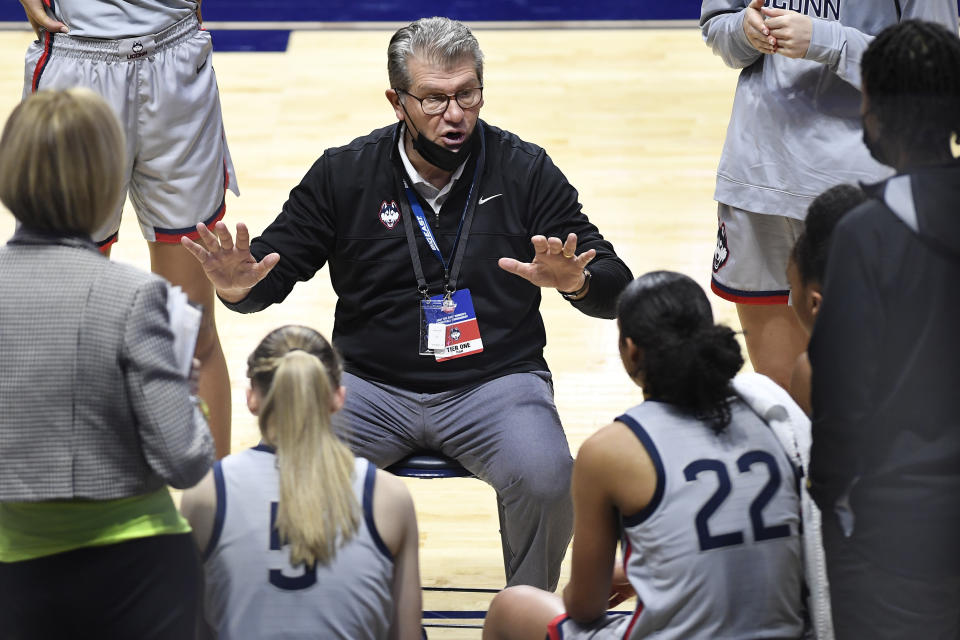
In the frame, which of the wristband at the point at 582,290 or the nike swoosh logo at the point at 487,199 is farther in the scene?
Answer: the nike swoosh logo at the point at 487,199

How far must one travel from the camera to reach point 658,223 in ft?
16.0

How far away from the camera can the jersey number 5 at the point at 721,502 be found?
177 centimetres

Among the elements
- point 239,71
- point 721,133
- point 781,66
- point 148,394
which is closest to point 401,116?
point 781,66

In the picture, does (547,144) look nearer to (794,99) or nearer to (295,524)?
(794,99)

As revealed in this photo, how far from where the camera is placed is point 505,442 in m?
2.57

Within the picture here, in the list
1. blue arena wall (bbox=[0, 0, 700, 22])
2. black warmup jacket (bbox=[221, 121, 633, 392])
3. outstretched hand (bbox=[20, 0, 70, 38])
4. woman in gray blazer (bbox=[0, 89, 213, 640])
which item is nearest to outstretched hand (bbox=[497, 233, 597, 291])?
black warmup jacket (bbox=[221, 121, 633, 392])

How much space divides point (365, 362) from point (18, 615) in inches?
45.9

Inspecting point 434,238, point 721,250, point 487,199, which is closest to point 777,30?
point 721,250

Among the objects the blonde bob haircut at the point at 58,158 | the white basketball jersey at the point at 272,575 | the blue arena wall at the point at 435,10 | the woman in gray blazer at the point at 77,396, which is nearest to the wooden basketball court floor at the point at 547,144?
the blue arena wall at the point at 435,10

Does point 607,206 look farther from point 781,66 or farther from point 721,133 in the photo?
point 781,66

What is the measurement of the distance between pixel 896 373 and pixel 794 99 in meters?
1.27

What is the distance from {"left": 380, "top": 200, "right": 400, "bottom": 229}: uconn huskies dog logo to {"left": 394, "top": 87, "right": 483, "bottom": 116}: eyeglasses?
0.70ft

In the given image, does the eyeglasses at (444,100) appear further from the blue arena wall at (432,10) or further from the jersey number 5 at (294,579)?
the blue arena wall at (432,10)

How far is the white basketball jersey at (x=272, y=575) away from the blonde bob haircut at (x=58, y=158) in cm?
45
